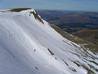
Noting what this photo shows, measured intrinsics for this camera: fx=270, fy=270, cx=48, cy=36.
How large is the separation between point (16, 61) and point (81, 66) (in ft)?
47.6

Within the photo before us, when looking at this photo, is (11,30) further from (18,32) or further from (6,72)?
(6,72)

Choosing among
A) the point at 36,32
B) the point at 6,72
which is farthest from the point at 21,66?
the point at 36,32

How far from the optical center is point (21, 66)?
1223 inches

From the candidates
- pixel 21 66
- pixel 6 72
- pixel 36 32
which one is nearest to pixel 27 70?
pixel 21 66

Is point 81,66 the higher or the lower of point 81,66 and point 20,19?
the lower

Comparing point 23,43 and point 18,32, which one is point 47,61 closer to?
point 23,43


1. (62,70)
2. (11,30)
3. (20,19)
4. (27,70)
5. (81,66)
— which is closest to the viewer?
(27,70)

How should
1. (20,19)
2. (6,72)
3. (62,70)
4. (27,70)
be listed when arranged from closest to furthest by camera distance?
1. (6,72)
2. (27,70)
3. (62,70)
4. (20,19)

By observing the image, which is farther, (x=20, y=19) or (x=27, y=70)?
(x=20, y=19)

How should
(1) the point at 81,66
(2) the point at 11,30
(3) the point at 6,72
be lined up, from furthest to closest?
(1) the point at 81,66 → (2) the point at 11,30 → (3) the point at 6,72

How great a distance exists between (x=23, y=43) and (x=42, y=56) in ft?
10.4

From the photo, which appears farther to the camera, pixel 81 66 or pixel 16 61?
pixel 81 66

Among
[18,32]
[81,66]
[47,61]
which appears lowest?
[81,66]

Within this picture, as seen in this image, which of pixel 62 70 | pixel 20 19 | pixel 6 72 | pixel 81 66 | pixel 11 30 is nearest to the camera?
pixel 6 72
